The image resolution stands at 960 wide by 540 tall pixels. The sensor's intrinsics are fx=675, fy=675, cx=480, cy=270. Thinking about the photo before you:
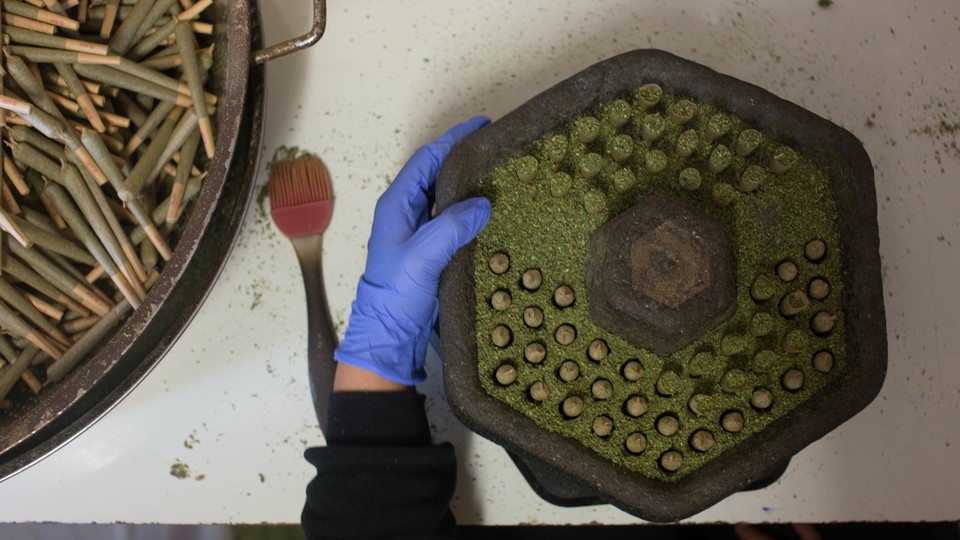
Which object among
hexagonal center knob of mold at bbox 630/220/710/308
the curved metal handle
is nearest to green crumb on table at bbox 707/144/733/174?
hexagonal center knob of mold at bbox 630/220/710/308

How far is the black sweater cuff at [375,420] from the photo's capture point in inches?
34.9

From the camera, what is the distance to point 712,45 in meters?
1.03

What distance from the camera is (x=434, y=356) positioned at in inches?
40.3

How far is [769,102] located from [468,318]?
1.38 ft

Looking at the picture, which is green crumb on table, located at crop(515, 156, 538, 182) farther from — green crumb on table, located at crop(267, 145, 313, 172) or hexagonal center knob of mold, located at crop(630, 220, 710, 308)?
green crumb on table, located at crop(267, 145, 313, 172)

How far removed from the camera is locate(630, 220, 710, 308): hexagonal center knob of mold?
2.31ft

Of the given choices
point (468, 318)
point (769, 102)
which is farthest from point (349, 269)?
point (769, 102)

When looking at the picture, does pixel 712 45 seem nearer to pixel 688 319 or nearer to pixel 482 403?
pixel 688 319

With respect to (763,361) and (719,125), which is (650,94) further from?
(763,361)

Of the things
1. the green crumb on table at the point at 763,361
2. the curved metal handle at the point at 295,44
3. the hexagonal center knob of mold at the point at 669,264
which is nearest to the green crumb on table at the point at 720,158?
the hexagonal center knob of mold at the point at 669,264

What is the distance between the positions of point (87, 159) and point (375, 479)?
0.52 m

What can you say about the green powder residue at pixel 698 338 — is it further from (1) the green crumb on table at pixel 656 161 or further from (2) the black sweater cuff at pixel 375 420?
(2) the black sweater cuff at pixel 375 420

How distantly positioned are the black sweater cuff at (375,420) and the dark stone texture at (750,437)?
0.59 ft

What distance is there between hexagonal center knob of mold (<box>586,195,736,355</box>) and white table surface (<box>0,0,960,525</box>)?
14.9 inches
